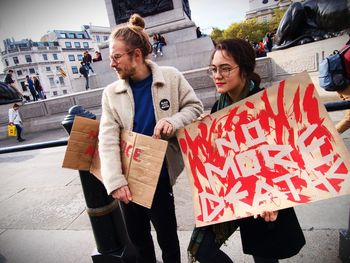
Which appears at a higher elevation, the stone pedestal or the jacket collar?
the stone pedestal

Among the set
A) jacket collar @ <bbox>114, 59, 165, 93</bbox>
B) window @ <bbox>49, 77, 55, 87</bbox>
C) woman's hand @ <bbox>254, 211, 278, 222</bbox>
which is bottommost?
woman's hand @ <bbox>254, 211, 278, 222</bbox>

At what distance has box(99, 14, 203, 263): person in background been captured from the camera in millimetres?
1491

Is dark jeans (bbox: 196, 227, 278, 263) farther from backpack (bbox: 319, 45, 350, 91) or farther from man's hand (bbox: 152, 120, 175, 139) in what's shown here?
backpack (bbox: 319, 45, 350, 91)

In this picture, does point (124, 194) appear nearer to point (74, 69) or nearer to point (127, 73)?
point (127, 73)

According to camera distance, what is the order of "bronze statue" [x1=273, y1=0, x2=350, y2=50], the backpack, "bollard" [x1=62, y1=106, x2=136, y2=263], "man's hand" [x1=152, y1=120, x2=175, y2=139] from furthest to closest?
"bronze statue" [x1=273, y1=0, x2=350, y2=50]
the backpack
"bollard" [x1=62, y1=106, x2=136, y2=263]
"man's hand" [x1=152, y1=120, x2=175, y2=139]

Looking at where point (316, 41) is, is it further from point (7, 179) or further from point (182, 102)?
point (7, 179)

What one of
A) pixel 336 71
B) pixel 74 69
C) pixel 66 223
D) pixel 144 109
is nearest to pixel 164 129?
pixel 144 109

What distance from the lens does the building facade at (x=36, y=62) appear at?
69250mm

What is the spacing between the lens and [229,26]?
64.6 m

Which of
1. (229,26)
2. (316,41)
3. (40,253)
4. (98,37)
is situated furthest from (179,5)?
(98,37)

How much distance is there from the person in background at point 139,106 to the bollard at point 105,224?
42 centimetres

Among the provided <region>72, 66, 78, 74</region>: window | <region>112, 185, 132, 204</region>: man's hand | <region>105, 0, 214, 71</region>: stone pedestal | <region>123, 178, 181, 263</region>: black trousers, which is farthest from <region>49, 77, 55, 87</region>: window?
<region>112, 185, 132, 204</region>: man's hand

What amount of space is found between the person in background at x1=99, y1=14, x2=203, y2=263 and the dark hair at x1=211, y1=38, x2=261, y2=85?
348mm

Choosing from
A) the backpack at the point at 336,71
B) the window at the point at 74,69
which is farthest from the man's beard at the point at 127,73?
the window at the point at 74,69
